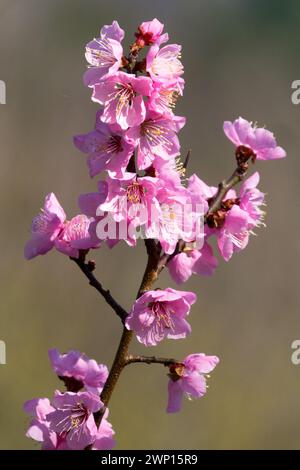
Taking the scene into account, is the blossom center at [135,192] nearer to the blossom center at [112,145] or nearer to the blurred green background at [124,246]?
the blossom center at [112,145]

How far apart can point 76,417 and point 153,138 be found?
279 mm

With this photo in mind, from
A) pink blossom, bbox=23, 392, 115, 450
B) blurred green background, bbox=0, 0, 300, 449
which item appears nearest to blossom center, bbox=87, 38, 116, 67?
pink blossom, bbox=23, 392, 115, 450

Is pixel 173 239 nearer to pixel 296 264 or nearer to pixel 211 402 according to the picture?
pixel 211 402

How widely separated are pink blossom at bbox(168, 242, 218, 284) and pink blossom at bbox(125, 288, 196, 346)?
0.04 meters

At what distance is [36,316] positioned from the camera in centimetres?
266

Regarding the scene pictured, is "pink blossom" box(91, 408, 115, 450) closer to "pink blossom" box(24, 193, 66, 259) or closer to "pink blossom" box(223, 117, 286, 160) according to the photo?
"pink blossom" box(24, 193, 66, 259)

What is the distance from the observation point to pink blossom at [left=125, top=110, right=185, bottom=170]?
2.49 ft

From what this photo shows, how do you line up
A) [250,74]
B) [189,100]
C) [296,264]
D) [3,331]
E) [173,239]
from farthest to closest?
[250,74]
[189,100]
[296,264]
[3,331]
[173,239]

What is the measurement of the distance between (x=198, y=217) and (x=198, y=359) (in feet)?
0.52

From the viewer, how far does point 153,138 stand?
76cm

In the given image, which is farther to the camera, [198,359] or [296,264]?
[296,264]

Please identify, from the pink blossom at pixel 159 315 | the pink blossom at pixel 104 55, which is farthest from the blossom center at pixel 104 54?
the pink blossom at pixel 159 315

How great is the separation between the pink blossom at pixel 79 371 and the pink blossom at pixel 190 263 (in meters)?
0.13
